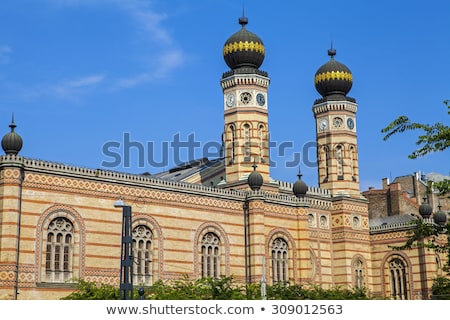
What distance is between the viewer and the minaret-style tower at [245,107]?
4253 cm

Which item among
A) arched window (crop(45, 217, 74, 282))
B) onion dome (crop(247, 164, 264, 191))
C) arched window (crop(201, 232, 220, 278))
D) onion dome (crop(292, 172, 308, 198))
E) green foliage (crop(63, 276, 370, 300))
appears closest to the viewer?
green foliage (crop(63, 276, 370, 300))

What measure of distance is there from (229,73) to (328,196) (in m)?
10.6

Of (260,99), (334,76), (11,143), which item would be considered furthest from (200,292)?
(334,76)

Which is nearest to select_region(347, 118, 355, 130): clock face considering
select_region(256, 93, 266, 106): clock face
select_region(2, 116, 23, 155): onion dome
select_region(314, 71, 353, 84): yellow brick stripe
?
select_region(314, 71, 353, 84): yellow brick stripe

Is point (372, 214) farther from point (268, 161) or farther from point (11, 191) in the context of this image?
point (11, 191)

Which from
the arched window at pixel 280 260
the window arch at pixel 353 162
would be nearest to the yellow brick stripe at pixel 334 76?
the window arch at pixel 353 162

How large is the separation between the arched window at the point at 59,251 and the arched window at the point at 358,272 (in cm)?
2181

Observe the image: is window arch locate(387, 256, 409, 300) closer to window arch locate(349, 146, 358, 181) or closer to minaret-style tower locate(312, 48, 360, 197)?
minaret-style tower locate(312, 48, 360, 197)

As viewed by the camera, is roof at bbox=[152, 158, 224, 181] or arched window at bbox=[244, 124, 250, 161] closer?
arched window at bbox=[244, 124, 250, 161]

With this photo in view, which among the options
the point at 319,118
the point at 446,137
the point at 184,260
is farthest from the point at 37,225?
the point at 319,118

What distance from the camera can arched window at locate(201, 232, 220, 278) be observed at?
36469 millimetres

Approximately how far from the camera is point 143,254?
33812 millimetres

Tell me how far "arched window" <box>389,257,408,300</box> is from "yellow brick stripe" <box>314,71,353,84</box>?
506 inches

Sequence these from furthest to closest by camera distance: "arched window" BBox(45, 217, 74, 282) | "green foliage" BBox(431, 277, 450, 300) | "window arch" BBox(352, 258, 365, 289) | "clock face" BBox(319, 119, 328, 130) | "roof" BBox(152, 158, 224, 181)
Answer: "clock face" BBox(319, 119, 328, 130) < "roof" BBox(152, 158, 224, 181) < "window arch" BBox(352, 258, 365, 289) < "arched window" BBox(45, 217, 74, 282) < "green foliage" BBox(431, 277, 450, 300)
